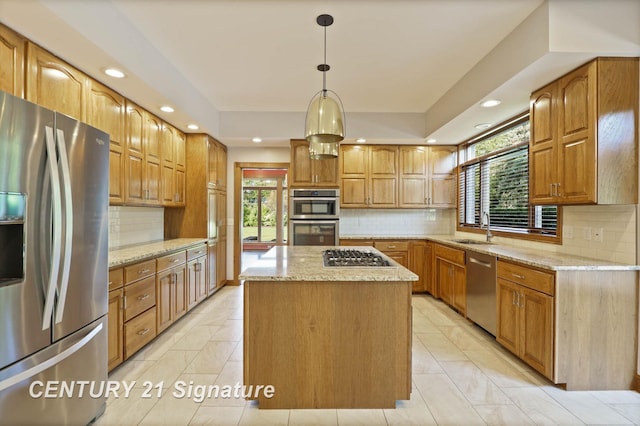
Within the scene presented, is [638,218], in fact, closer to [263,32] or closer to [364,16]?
[364,16]

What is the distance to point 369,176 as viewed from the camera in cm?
493

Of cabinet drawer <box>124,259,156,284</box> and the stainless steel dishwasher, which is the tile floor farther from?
cabinet drawer <box>124,259,156,284</box>

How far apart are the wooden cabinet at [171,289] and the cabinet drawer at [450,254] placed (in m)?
3.20

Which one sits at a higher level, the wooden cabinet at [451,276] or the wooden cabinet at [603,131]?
the wooden cabinet at [603,131]

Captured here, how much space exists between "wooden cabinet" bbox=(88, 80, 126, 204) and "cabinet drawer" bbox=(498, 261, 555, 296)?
3502mm

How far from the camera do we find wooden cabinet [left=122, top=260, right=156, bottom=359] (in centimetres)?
254

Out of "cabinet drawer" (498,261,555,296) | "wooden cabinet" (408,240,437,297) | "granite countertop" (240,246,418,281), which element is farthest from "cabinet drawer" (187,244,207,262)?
"cabinet drawer" (498,261,555,296)

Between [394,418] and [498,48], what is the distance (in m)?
2.91

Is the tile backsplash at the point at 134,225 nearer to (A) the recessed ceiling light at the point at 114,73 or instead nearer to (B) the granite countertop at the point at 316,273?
(A) the recessed ceiling light at the point at 114,73

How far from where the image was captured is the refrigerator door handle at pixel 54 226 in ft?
4.92

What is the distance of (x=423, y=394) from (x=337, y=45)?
2.79 metres

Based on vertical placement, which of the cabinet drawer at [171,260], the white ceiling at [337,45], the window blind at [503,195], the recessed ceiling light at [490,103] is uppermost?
the white ceiling at [337,45]

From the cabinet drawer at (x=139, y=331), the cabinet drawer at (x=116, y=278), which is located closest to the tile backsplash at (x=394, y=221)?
the cabinet drawer at (x=139, y=331)

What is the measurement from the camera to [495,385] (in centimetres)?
230
